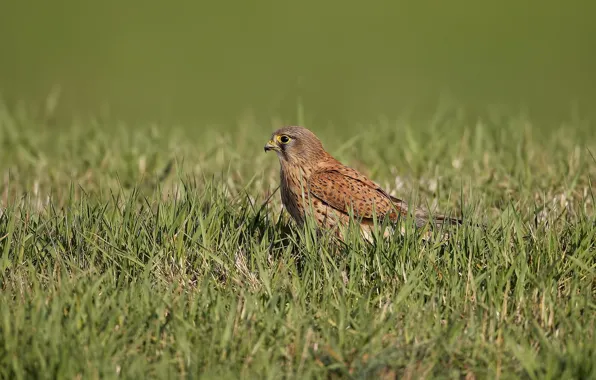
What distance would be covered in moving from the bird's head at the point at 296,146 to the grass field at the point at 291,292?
1.14 feet

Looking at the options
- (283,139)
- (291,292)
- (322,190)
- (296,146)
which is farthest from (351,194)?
(291,292)

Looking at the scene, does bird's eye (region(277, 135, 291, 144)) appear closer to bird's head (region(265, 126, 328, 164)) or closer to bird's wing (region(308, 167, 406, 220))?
bird's head (region(265, 126, 328, 164))

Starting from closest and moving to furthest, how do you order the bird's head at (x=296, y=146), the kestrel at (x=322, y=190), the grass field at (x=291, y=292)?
the grass field at (x=291, y=292) → the kestrel at (x=322, y=190) → the bird's head at (x=296, y=146)

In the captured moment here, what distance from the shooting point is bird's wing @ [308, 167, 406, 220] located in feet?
22.0

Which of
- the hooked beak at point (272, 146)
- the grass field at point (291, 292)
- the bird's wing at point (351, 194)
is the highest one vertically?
the hooked beak at point (272, 146)

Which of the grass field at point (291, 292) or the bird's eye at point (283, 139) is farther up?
the bird's eye at point (283, 139)

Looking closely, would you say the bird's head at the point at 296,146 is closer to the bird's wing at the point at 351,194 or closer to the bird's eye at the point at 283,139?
the bird's eye at the point at 283,139

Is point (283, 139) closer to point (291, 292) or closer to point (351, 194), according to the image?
point (351, 194)

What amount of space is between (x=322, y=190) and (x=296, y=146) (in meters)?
0.51

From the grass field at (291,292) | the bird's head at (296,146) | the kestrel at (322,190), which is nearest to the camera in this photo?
the grass field at (291,292)

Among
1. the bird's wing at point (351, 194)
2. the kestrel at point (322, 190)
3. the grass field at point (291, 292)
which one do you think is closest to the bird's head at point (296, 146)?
the kestrel at point (322, 190)

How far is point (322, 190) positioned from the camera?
6.84 meters

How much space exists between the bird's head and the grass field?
0.35 m

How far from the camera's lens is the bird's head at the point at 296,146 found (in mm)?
7160
